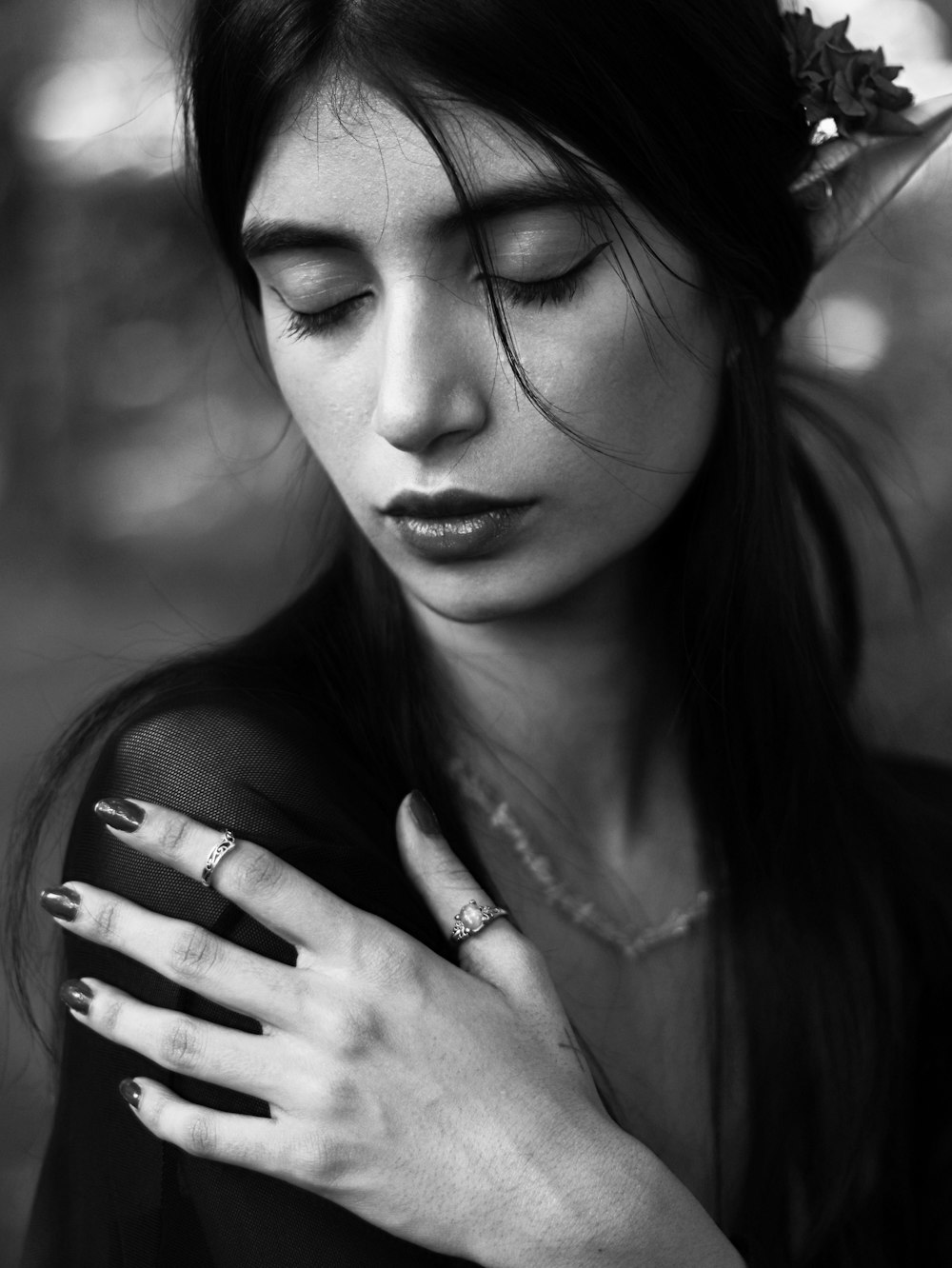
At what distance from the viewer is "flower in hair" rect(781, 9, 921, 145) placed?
1.11 m

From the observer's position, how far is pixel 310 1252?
817mm

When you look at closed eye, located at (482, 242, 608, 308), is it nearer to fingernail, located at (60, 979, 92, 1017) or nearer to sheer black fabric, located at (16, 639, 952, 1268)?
sheer black fabric, located at (16, 639, 952, 1268)

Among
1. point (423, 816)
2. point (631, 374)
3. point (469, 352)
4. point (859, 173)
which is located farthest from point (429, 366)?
point (859, 173)

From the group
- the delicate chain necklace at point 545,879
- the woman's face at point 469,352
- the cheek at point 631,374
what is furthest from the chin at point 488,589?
the delicate chain necklace at point 545,879

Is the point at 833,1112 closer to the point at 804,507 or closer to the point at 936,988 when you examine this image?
the point at 936,988

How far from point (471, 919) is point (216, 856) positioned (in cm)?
18

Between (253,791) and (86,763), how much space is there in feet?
0.97

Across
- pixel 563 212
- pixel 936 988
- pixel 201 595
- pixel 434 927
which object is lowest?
pixel 936 988

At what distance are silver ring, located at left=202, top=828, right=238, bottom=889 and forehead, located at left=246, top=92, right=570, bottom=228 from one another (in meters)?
0.41

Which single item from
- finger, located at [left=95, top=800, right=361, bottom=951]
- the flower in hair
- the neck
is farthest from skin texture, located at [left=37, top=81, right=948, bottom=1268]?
the flower in hair

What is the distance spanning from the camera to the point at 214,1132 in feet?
2.61

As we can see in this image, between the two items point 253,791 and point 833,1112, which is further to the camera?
point 833,1112

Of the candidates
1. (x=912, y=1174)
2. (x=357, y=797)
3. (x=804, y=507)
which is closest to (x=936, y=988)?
(x=912, y=1174)

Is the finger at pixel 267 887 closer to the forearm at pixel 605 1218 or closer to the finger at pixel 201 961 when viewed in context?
the finger at pixel 201 961
